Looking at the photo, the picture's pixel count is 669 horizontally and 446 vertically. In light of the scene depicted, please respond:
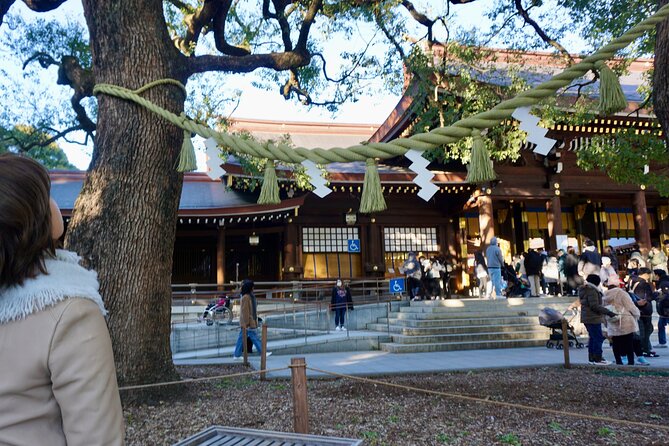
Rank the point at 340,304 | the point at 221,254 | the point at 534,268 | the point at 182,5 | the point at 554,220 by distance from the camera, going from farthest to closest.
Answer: the point at 554,220 < the point at 221,254 < the point at 534,268 < the point at 340,304 < the point at 182,5

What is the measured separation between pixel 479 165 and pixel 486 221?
1177 cm

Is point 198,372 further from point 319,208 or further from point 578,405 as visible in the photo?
point 319,208

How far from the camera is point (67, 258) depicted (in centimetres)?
120

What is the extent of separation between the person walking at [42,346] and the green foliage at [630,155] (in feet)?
26.9

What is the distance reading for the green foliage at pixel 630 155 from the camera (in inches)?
283

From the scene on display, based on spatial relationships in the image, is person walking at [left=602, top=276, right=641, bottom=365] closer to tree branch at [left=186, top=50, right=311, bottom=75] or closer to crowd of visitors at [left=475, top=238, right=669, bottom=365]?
crowd of visitors at [left=475, top=238, right=669, bottom=365]

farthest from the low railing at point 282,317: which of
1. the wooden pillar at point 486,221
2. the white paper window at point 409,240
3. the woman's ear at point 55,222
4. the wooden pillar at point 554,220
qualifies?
the woman's ear at point 55,222

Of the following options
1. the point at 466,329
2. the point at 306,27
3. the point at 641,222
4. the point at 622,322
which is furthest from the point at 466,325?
the point at 641,222

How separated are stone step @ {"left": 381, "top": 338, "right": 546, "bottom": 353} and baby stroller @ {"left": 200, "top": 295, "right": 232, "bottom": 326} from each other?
4080mm

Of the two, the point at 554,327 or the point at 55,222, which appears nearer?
the point at 55,222

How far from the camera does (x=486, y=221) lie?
45.6 ft

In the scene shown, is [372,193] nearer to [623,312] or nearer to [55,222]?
[55,222]

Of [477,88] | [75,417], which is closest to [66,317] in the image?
[75,417]

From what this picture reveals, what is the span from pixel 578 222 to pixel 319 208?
9.83m
